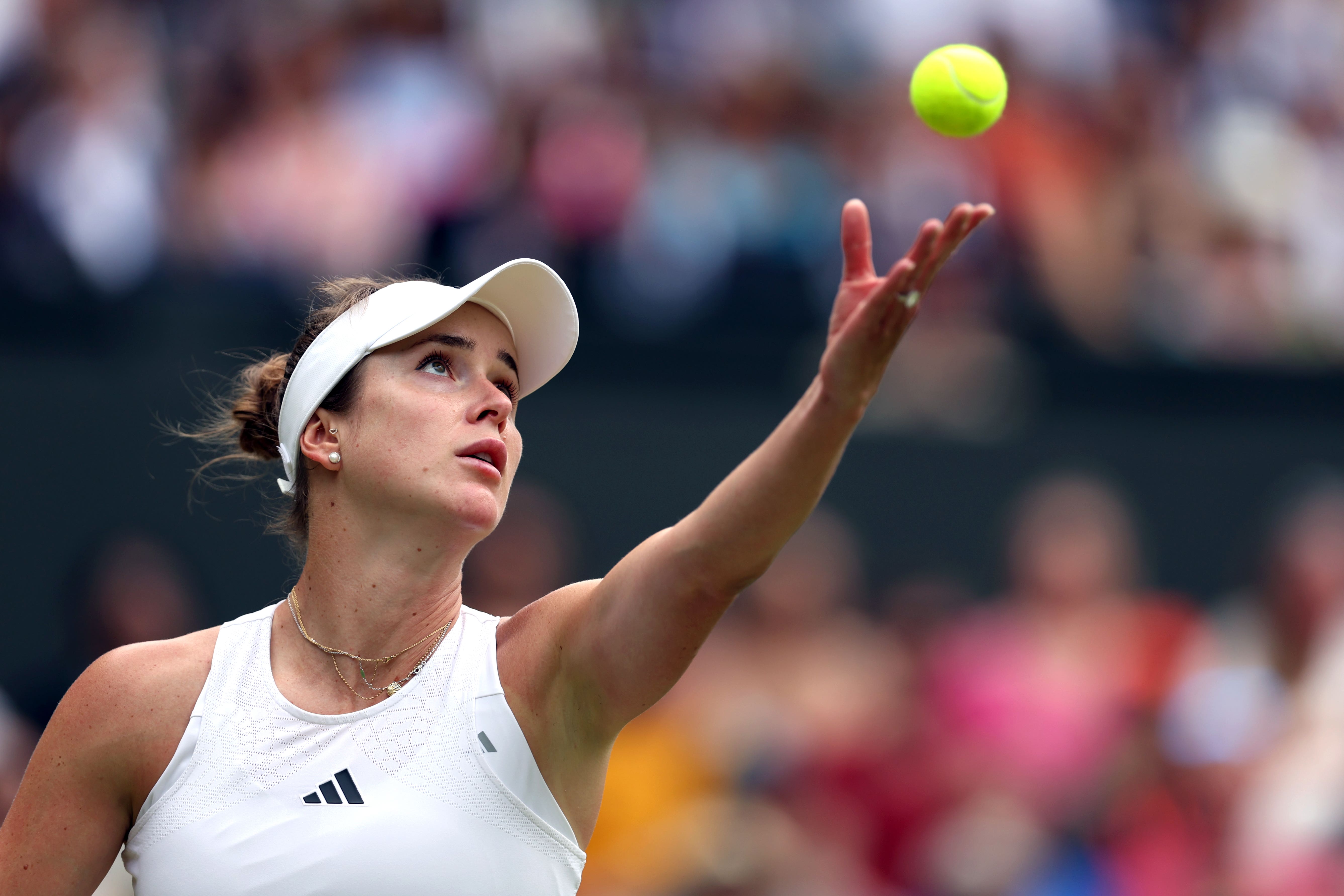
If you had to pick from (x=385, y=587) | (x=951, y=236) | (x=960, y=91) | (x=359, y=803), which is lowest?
(x=359, y=803)

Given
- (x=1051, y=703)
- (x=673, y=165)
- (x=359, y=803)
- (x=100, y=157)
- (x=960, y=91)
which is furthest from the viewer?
(x=673, y=165)

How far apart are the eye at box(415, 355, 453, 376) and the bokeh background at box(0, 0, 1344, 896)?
9.29 ft

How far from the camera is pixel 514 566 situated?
5477 mm

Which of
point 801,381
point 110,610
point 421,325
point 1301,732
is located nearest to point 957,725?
point 1301,732

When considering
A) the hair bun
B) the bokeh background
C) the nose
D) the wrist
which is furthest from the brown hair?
the bokeh background

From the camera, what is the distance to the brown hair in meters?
2.77

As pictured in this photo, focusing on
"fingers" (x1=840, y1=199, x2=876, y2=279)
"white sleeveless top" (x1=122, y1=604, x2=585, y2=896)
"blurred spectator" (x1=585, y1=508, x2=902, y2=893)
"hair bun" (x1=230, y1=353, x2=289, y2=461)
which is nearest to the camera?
"fingers" (x1=840, y1=199, x2=876, y2=279)

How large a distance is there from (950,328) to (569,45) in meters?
2.19

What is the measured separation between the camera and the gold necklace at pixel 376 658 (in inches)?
101

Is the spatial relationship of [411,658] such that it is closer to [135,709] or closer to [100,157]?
[135,709]

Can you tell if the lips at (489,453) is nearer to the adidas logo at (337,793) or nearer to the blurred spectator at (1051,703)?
the adidas logo at (337,793)

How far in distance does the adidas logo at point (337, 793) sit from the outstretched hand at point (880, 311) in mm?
969

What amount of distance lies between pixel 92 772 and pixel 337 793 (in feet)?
1.42

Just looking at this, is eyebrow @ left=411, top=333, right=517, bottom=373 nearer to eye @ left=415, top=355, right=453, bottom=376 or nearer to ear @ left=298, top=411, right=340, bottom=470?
eye @ left=415, top=355, right=453, bottom=376
